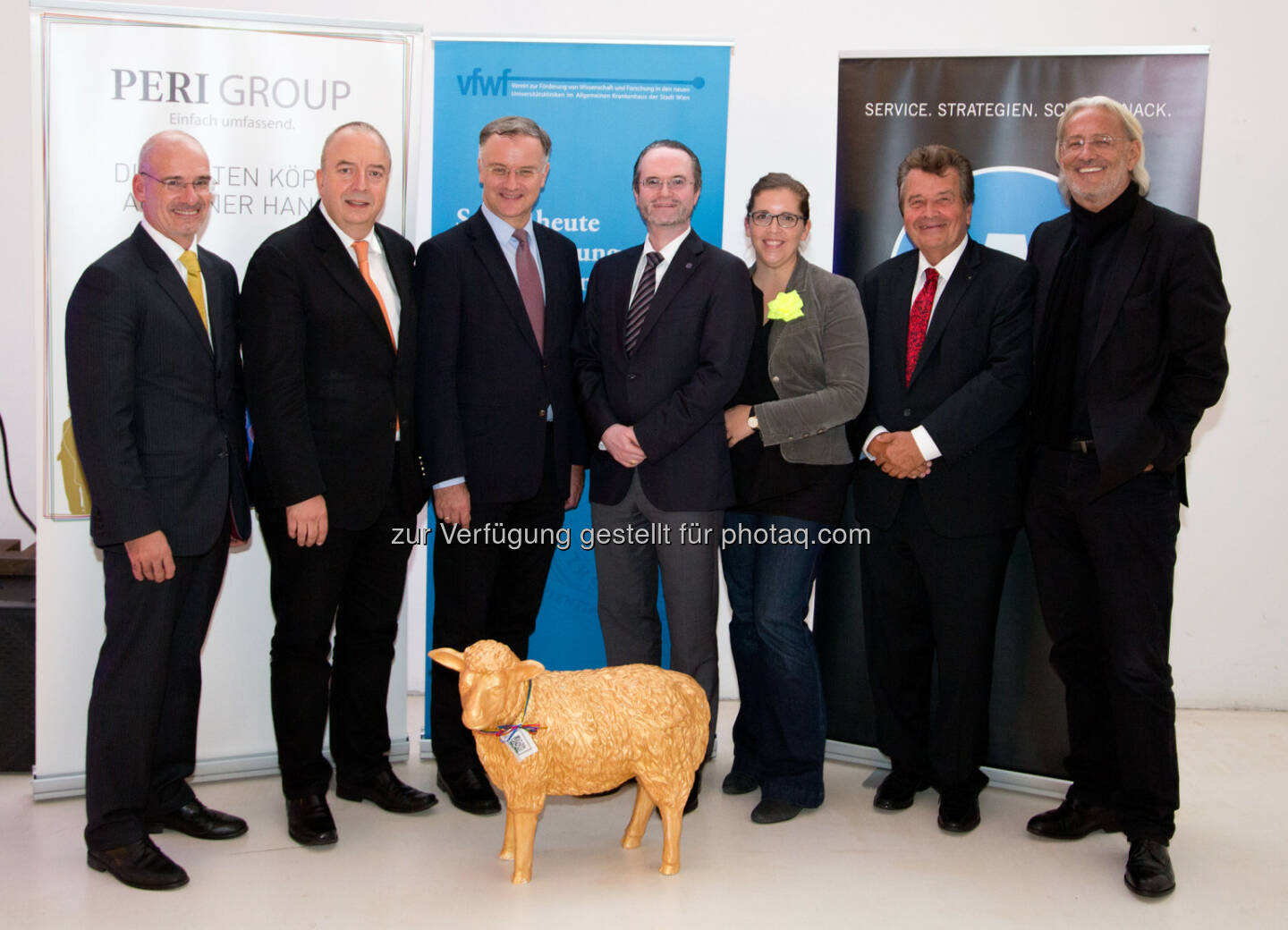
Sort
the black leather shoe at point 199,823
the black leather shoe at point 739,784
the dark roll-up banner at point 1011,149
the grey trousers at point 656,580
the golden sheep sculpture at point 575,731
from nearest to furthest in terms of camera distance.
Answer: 1. the golden sheep sculpture at point 575,731
2. the black leather shoe at point 199,823
3. the grey trousers at point 656,580
4. the dark roll-up banner at point 1011,149
5. the black leather shoe at point 739,784

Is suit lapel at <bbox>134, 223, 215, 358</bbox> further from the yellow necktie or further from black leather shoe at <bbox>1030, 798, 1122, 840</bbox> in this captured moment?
black leather shoe at <bbox>1030, 798, 1122, 840</bbox>

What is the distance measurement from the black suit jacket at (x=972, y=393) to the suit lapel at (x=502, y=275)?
110cm

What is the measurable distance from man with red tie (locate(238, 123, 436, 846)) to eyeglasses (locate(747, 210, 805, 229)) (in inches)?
40.8

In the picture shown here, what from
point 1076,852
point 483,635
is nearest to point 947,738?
point 1076,852

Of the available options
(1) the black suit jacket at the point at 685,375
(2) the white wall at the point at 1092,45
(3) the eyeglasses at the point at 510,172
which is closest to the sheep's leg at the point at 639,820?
(1) the black suit jacket at the point at 685,375

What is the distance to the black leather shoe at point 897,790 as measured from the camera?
132 inches

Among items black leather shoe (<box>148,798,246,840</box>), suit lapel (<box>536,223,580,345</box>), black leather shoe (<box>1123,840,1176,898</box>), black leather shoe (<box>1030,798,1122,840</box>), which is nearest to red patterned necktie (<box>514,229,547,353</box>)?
suit lapel (<box>536,223,580,345</box>)

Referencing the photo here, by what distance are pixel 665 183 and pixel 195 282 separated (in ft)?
4.32

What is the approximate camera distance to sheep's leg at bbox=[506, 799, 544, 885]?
8.96 feet

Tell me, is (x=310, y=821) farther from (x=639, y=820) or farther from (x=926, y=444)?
(x=926, y=444)

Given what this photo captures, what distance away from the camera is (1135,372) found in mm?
2816

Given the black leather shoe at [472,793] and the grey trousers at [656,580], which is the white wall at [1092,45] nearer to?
the grey trousers at [656,580]

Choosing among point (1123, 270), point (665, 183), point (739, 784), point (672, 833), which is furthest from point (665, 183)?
point (739, 784)

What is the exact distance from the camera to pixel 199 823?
9.89 ft
